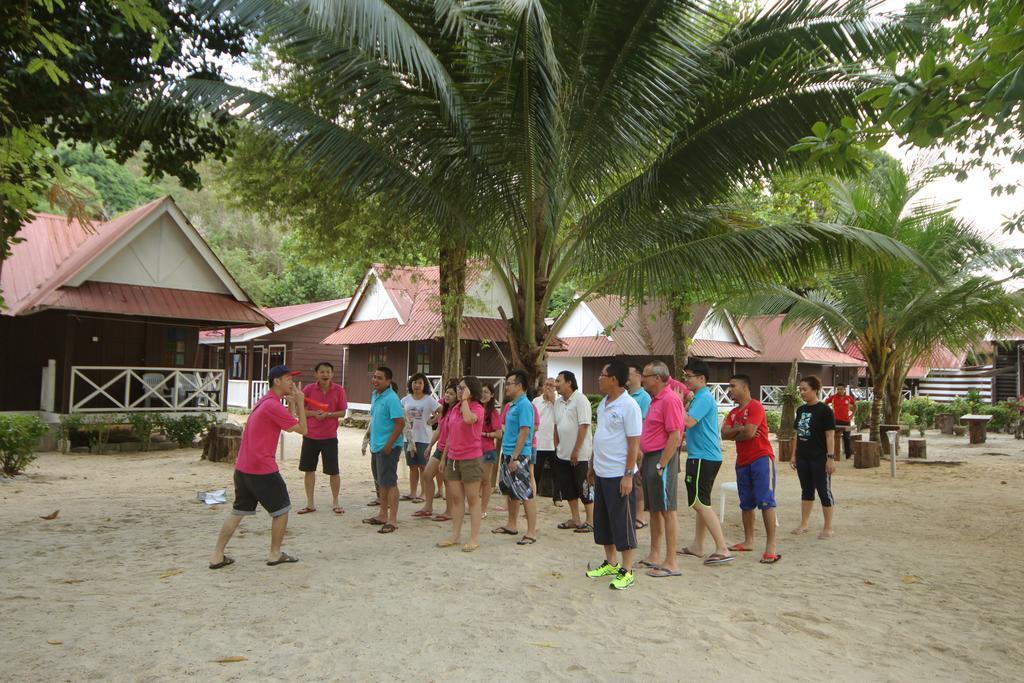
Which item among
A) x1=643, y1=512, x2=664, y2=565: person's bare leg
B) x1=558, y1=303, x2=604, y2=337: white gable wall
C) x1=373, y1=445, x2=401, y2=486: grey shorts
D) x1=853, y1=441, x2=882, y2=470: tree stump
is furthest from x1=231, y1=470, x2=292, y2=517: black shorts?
x1=558, y1=303, x2=604, y2=337: white gable wall

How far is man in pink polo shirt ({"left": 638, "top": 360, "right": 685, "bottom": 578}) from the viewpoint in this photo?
589 centimetres

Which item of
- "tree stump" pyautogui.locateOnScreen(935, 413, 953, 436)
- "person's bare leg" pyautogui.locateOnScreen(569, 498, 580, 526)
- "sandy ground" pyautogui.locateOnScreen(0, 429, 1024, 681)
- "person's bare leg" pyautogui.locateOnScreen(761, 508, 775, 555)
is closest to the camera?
"sandy ground" pyautogui.locateOnScreen(0, 429, 1024, 681)

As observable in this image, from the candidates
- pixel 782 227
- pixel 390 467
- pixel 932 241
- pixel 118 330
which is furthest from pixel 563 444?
pixel 118 330

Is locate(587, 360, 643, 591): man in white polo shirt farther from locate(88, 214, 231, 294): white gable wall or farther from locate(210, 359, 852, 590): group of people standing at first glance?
locate(88, 214, 231, 294): white gable wall

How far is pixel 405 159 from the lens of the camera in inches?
316

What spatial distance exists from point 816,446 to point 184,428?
12697mm

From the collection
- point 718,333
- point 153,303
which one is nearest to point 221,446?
point 153,303

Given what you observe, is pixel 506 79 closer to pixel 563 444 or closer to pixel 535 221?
pixel 535 221

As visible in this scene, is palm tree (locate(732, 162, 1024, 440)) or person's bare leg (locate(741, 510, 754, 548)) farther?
palm tree (locate(732, 162, 1024, 440))

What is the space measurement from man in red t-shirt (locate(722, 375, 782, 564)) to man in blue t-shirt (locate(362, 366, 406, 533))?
3.23 metres

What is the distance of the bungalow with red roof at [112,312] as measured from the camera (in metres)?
14.9

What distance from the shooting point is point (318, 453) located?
8.34 m

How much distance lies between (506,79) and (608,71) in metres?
1.14

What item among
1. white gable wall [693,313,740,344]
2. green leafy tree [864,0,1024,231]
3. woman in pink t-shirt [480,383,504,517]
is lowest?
woman in pink t-shirt [480,383,504,517]
